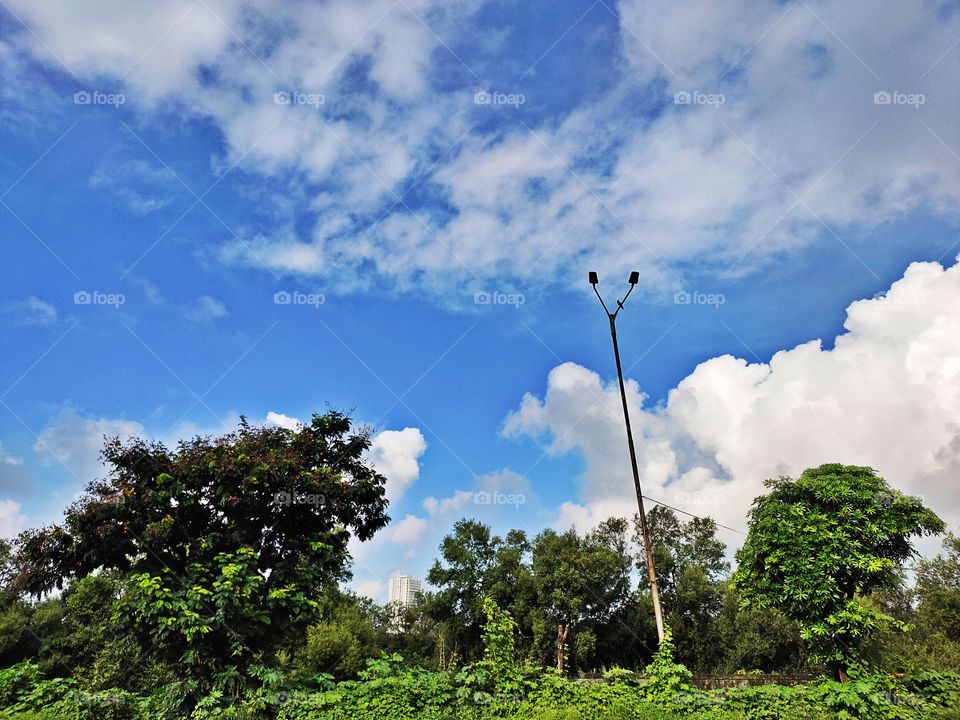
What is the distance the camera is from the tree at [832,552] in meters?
17.0

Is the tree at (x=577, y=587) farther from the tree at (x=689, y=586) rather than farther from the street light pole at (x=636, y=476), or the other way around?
the street light pole at (x=636, y=476)

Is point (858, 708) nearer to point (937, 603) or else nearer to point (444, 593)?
point (937, 603)

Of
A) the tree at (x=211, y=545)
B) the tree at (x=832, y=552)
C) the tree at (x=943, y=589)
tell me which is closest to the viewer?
the tree at (x=211, y=545)

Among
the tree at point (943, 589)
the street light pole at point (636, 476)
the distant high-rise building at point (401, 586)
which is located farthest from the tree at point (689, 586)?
the distant high-rise building at point (401, 586)

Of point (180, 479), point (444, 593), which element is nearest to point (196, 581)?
point (180, 479)

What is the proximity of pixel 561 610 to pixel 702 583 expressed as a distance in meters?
9.37

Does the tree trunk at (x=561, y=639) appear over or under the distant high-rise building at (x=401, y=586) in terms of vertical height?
under

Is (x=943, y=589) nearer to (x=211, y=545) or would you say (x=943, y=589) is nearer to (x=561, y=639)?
(x=561, y=639)

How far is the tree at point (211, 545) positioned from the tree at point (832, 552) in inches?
525

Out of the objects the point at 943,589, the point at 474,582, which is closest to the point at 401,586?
the point at 474,582

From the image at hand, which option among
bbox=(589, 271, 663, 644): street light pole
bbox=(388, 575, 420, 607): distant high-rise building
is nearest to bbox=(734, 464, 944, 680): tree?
bbox=(589, 271, 663, 644): street light pole

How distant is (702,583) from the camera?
3694 centimetres

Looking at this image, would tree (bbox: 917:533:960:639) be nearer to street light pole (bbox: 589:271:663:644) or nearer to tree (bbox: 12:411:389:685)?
street light pole (bbox: 589:271:663:644)

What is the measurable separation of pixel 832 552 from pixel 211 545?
17251 millimetres
